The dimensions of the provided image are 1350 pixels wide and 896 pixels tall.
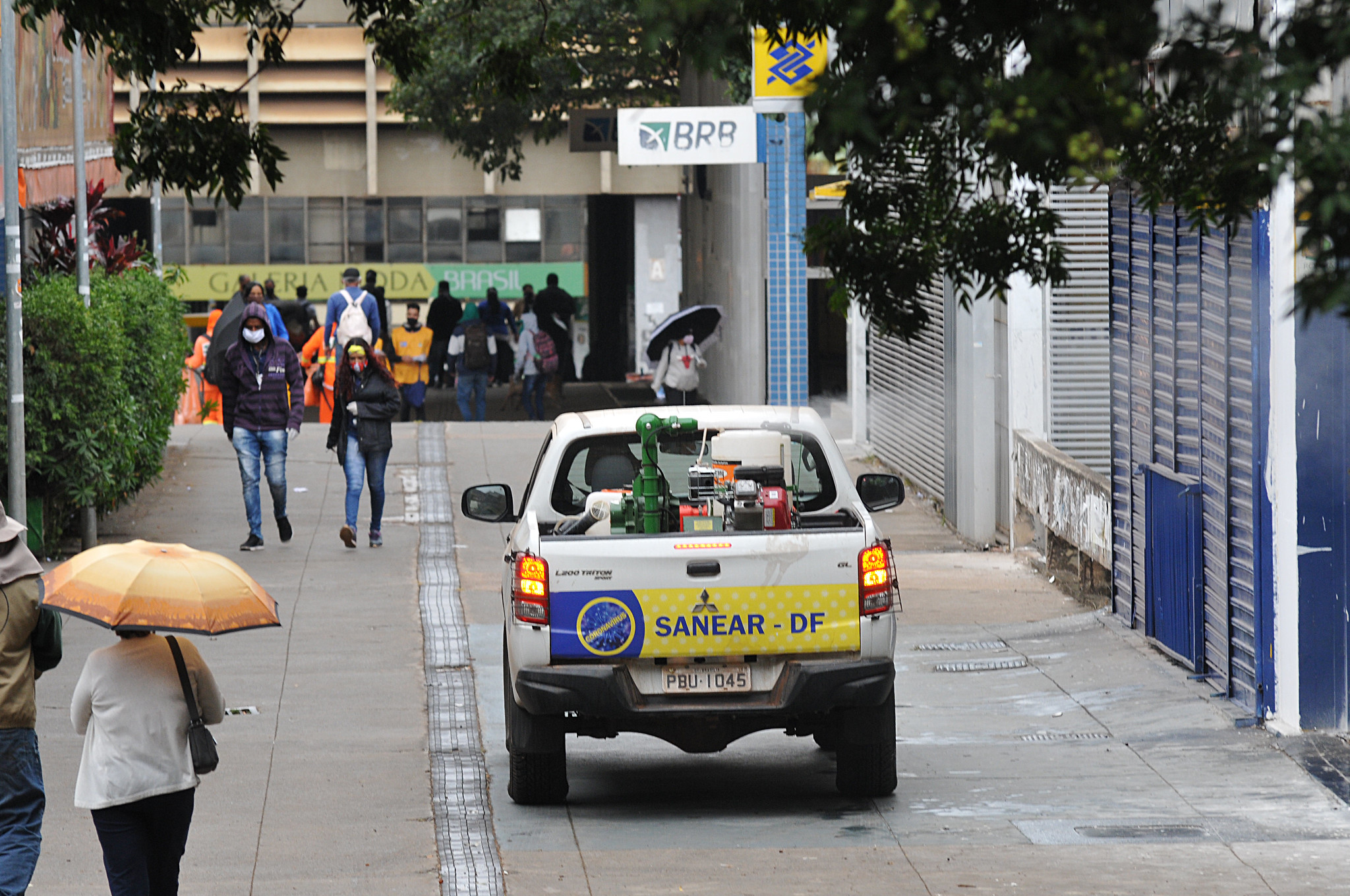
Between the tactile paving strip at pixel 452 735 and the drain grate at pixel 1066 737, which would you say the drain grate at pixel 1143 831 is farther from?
the tactile paving strip at pixel 452 735

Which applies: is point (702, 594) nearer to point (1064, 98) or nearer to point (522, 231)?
point (1064, 98)

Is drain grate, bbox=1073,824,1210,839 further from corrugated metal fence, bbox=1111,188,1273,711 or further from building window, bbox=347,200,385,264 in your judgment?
building window, bbox=347,200,385,264

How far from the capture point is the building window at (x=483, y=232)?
138 feet

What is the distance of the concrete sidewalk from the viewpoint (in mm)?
7043

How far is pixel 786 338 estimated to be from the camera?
21.4m

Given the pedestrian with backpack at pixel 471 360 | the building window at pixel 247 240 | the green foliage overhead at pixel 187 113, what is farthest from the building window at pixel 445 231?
the green foliage overhead at pixel 187 113

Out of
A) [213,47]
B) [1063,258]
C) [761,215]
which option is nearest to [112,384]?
[1063,258]

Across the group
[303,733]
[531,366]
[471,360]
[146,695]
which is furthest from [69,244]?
[146,695]

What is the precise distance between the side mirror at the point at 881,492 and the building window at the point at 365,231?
34850 mm

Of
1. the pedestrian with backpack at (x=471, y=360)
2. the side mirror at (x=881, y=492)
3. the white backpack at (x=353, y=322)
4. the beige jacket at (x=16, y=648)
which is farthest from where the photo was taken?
the pedestrian with backpack at (x=471, y=360)

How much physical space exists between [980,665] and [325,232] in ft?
109

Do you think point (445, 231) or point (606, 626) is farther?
point (445, 231)

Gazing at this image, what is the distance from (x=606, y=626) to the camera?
23.9ft

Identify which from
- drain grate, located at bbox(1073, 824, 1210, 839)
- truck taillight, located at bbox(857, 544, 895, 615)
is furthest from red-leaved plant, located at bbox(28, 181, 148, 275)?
drain grate, located at bbox(1073, 824, 1210, 839)
